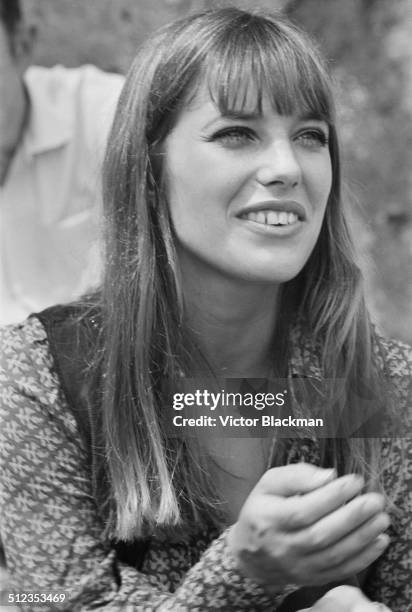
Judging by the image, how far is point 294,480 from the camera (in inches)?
33.0

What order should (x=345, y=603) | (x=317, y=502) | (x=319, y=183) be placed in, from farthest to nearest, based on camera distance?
1. (x=319, y=183)
2. (x=345, y=603)
3. (x=317, y=502)

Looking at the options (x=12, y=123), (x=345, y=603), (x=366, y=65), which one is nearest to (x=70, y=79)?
(x=12, y=123)

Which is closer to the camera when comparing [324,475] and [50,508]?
[324,475]

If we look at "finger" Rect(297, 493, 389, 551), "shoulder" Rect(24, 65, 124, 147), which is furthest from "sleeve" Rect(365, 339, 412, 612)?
"shoulder" Rect(24, 65, 124, 147)

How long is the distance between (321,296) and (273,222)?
0.53ft

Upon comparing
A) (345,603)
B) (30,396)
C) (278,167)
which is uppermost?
(278,167)

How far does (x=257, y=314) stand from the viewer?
1.13 meters

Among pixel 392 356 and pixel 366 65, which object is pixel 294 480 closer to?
pixel 392 356

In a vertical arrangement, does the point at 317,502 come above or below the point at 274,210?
below

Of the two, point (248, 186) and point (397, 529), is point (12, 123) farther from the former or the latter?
point (397, 529)

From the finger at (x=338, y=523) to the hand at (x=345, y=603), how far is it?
13 centimetres

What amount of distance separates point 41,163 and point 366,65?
2.33 feet

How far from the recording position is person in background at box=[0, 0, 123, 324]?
6.27 ft

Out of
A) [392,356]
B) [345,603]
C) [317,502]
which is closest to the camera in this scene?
[317,502]
